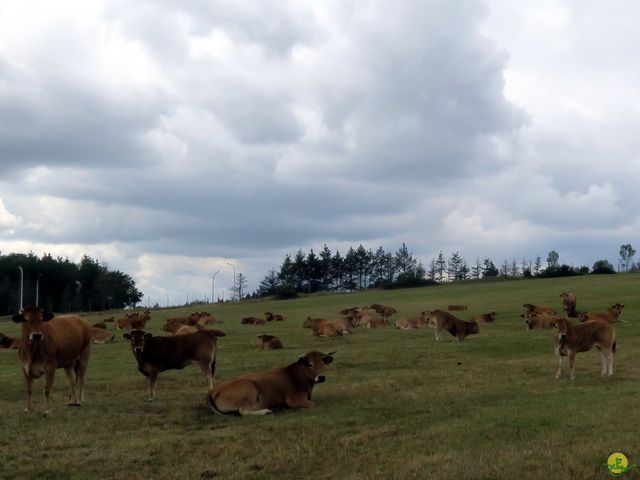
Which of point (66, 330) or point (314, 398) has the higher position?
point (66, 330)

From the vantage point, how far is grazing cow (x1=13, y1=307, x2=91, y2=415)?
1379 cm

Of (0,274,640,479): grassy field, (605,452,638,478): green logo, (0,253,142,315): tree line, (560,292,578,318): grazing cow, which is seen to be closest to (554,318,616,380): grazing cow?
(0,274,640,479): grassy field

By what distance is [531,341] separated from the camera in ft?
85.0

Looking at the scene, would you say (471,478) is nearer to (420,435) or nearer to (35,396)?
(420,435)

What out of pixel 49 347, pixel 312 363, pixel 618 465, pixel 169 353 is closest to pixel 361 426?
pixel 312 363

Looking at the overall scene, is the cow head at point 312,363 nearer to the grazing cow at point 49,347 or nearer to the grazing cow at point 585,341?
the grazing cow at point 49,347

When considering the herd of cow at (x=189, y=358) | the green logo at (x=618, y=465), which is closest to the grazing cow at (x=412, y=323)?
the herd of cow at (x=189, y=358)

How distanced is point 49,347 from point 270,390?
14.6 feet

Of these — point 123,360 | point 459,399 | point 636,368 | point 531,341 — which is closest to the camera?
point 459,399

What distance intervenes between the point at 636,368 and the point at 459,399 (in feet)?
22.5

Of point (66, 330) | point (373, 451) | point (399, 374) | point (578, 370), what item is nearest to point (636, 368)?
point (578, 370)

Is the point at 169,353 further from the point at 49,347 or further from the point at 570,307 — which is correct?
the point at 570,307

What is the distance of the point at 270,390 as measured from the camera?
547 inches

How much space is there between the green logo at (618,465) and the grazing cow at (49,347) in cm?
1006
